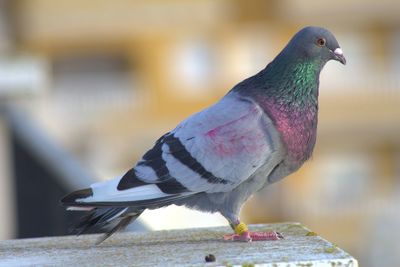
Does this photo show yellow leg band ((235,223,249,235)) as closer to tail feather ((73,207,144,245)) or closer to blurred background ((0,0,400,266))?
tail feather ((73,207,144,245))

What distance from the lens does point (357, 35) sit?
107 feet

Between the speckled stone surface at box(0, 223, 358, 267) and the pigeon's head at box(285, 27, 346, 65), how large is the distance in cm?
70

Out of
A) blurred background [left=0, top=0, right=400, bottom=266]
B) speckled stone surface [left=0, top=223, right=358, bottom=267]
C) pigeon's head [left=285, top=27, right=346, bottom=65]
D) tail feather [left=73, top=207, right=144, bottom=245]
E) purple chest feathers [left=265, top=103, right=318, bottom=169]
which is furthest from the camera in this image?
blurred background [left=0, top=0, right=400, bottom=266]

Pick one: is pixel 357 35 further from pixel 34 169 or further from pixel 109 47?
pixel 34 169

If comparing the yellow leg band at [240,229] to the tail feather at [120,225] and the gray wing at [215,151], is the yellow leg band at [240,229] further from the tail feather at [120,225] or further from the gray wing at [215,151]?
the tail feather at [120,225]

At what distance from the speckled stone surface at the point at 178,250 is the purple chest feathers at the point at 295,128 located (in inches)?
12.1

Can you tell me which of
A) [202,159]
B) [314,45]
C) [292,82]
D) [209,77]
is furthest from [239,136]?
[209,77]

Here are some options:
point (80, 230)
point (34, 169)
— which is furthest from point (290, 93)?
point (34, 169)

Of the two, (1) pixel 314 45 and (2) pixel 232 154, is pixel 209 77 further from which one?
(2) pixel 232 154

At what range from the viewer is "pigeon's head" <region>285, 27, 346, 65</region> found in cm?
425

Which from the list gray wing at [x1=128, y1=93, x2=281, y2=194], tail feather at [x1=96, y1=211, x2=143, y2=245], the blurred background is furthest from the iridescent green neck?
the blurred background

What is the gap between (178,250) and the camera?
12.4ft

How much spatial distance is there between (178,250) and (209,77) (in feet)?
86.6

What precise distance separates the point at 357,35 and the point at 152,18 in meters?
6.58
